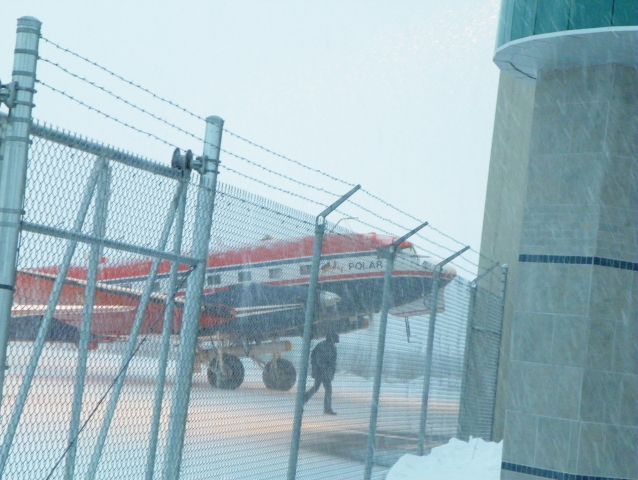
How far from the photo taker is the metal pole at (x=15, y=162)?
4.26 metres

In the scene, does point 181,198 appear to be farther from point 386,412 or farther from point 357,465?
point 386,412

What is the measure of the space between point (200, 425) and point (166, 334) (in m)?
0.74

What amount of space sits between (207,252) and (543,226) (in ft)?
14.6

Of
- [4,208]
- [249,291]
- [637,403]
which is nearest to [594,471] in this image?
[637,403]

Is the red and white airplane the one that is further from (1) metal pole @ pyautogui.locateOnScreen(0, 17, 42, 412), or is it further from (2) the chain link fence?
(1) metal pole @ pyautogui.locateOnScreen(0, 17, 42, 412)

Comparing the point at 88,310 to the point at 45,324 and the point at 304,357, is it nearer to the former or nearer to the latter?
the point at 45,324


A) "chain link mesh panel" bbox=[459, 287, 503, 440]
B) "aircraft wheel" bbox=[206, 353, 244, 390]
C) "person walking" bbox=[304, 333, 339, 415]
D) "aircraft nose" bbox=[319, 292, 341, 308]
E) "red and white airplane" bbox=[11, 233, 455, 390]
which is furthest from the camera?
"chain link mesh panel" bbox=[459, 287, 503, 440]

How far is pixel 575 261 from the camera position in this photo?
928 cm

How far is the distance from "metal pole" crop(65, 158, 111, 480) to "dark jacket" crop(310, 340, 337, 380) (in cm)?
335

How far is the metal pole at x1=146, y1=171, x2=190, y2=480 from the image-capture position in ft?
18.0

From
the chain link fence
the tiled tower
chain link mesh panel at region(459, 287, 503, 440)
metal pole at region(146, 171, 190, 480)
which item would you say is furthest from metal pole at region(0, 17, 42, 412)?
chain link mesh panel at region(459, 287, 503, 440)

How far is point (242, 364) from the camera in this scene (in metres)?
6.42

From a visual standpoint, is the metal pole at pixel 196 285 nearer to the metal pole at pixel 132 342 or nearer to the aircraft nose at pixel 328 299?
the metal pole at pixel 132 342

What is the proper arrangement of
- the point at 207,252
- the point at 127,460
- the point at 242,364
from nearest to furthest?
the point at 127,460 < the point at 207,252 < the point at 242,364
